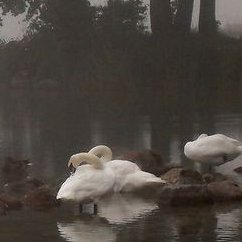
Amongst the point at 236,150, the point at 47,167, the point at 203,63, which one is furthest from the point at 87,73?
the point at 236,150

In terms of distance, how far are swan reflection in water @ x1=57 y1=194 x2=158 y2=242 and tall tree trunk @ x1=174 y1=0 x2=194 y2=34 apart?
363 inches

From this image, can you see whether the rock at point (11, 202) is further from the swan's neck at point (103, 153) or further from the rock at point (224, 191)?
the rock at point (224, 191)

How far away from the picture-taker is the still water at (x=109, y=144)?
16.7 ft

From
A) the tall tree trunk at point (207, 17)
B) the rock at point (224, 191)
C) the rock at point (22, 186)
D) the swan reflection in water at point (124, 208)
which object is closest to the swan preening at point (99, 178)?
the swan reflection in water at point (124, 208)

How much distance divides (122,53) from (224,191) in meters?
9.46

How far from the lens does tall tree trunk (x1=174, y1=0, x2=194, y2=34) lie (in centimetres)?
1520

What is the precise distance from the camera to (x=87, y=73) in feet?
50.5

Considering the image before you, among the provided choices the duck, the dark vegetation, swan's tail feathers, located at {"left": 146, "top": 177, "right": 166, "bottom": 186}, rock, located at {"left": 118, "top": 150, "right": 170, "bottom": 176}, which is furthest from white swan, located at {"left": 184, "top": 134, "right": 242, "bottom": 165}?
the dark vegetation

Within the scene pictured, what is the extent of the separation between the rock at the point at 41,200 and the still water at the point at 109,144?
172 millimetres

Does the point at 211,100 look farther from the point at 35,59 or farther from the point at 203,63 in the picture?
the point at 35,59

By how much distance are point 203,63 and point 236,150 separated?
25.8 feet

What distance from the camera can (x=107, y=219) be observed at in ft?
18.1

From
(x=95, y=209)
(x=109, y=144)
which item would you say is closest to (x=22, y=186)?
(x=95, y=209)

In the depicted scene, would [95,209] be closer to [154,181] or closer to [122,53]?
[154,181]
